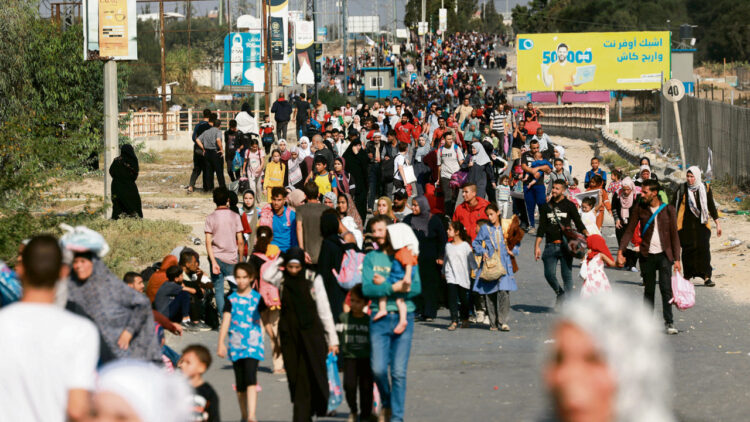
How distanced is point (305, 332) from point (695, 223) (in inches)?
328

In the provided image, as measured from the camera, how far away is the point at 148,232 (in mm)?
18016

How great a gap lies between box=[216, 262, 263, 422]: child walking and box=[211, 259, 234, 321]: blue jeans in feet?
13.5

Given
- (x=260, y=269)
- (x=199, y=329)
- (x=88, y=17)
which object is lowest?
(x=199, y=329)

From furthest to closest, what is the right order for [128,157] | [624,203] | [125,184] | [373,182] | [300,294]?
[373,182]
[125,184]
[128,157]
[624,203]
[300,294]

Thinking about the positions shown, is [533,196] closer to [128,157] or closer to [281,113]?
[128,157]

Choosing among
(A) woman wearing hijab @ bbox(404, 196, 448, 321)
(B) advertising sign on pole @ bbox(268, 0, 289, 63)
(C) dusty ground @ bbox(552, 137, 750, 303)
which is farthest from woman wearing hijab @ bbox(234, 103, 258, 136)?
(B) advertising sign on pole @ bbox(268, 0, 289, 63)

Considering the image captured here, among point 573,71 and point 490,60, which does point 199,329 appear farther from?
point 490,60

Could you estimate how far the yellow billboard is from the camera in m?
61.3

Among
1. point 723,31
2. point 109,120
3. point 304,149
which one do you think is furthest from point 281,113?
point 723,31

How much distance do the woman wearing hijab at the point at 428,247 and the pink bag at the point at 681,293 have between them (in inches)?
102

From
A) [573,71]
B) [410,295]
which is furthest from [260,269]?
[573,71]

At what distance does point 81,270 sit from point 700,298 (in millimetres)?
10184

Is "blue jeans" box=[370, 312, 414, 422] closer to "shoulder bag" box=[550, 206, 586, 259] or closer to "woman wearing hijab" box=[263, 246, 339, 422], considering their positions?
"woman wearing hijab" box=[263, 246, 339, 422]

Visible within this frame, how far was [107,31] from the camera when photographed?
20500 mm
